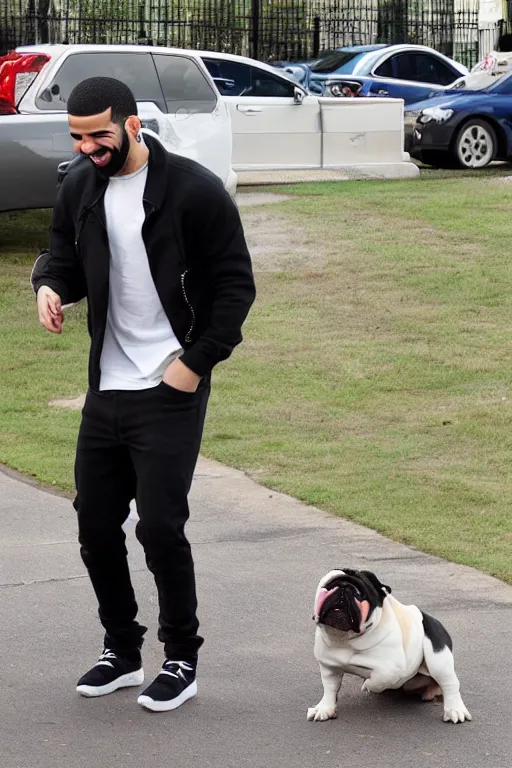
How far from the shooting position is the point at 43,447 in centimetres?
764

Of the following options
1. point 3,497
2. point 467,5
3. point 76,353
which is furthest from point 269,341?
point 467,5

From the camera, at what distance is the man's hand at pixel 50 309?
405 centimetres

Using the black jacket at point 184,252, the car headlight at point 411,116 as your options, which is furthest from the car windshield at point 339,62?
the black jacket at point 184,252

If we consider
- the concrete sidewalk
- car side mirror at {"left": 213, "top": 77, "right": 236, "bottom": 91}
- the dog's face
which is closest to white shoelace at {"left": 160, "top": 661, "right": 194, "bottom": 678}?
the concrete sidewalk

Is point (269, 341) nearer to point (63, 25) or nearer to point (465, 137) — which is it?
point (465, 137)

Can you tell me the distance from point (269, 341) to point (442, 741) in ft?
20.5

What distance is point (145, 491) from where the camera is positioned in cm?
402

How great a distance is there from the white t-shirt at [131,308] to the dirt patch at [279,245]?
322 inches

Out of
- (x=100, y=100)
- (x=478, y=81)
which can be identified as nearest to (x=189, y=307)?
(x=100, y=100)

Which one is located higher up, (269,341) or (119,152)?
(119,152)

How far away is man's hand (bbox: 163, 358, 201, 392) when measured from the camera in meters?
3.97

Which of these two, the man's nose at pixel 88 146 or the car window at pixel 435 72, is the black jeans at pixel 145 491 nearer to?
the man's nose at pixel 88 146

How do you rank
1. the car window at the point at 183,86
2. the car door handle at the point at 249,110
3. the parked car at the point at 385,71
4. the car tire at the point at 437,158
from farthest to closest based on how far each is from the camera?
the parked car at the point at 385,71, the car tire at the point at 437,158, the car door handle at the point at 249,110, the car window at the point at 183,86

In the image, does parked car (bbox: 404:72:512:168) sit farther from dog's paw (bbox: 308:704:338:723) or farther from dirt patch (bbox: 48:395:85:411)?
dog's paw (bbox: 308:704:338:723)
